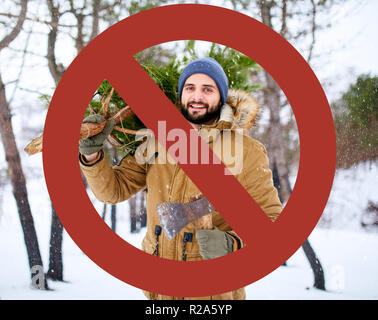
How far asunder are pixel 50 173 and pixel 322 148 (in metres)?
1.25

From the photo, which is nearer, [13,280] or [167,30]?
[167,30]

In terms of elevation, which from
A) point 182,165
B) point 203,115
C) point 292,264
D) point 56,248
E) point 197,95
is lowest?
point 292,264

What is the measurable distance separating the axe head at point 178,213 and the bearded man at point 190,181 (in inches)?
2.0

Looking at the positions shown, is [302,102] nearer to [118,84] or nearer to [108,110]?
[118,84]

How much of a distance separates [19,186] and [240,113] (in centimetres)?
240

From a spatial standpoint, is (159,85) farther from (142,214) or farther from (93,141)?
(142,214)

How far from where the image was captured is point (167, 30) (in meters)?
1.40

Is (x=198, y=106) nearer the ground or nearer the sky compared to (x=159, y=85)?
nearer the ground

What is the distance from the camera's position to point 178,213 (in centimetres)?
135

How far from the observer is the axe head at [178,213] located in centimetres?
135

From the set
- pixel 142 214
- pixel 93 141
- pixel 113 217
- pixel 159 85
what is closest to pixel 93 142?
pixel 93 141

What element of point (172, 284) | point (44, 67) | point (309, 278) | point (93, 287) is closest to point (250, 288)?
point (309, 278)

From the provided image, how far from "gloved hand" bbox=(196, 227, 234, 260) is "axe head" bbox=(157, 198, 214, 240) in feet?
0.26

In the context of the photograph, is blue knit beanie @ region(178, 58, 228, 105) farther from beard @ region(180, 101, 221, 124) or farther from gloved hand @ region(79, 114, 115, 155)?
gloved hand @ region(79, 114, 115, 155)
